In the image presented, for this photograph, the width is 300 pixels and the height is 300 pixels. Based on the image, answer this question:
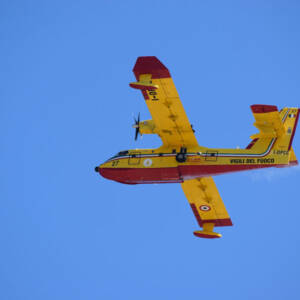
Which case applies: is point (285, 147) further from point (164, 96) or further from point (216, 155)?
point (164, 96)

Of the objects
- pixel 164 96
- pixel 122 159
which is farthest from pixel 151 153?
pixel 164 96

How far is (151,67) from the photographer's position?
3609cm

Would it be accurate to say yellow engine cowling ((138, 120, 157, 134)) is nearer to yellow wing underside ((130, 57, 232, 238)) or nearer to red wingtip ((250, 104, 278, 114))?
yellow wing underside ((130, 57, 232, 238))

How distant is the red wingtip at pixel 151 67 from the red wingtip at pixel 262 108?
4.81 meters

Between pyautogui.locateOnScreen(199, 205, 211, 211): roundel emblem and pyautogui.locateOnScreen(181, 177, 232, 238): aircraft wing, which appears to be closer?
A: pyautogui.locateOnScreen(181, 177, 232, 238): aircraft wing

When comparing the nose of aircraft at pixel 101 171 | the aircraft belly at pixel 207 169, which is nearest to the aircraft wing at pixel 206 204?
the aircraft belly at pixel 207 169

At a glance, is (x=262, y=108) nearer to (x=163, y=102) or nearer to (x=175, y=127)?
(x=175, y=127)

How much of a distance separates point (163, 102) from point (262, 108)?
17.6 feet

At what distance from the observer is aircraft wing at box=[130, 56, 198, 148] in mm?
36094

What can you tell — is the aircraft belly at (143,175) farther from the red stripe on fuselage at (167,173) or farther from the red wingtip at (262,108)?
the red wingtip at (262,108)

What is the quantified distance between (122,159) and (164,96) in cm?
576

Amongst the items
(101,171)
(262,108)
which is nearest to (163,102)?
(262,108)

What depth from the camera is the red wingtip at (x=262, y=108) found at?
35656 mm

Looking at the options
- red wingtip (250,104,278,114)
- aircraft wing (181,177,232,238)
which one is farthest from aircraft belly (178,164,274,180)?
red wingtip (250,104,278,114)
